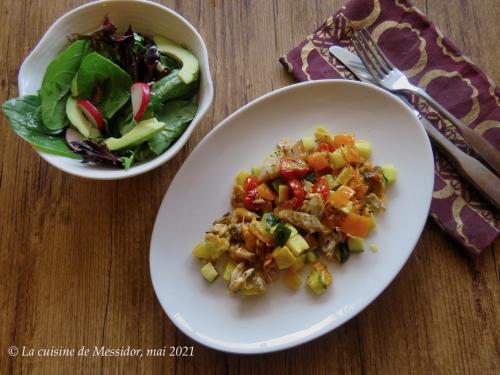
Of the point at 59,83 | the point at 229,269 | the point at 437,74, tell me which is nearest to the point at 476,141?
the point at 437,74

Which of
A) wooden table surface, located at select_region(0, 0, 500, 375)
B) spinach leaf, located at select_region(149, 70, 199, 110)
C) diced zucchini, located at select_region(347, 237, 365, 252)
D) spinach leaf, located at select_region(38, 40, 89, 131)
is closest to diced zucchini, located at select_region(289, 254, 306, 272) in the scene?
diced zucchini, located at select_region(347, 237, 365, 252)

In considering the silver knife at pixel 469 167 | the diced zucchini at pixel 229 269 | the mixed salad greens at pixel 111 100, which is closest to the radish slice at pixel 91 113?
the mixed salad greens at pixel 111 100

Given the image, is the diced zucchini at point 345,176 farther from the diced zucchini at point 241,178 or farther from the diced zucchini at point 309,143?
the diced zucchini at point 241,178

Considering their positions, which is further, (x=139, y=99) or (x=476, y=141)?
(x=476, y=141)

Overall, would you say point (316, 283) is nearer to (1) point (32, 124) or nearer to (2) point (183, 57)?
(2) point (183, 57)

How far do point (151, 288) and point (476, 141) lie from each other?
3.51ft

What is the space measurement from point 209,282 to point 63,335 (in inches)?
18.9

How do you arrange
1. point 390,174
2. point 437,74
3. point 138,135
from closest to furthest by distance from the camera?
point 138,135 → point 390,174 → point 437,74

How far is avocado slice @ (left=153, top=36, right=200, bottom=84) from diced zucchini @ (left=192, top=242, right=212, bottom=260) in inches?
18.2

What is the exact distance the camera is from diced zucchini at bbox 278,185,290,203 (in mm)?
1323

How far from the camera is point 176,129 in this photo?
1277mm

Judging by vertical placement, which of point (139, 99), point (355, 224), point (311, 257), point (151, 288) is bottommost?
point (151, 288)

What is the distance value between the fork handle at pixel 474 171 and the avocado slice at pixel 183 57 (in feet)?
2.43

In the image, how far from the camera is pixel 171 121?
1.29m
